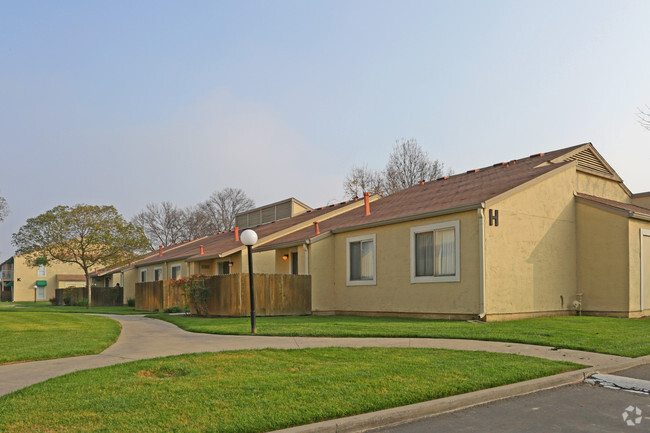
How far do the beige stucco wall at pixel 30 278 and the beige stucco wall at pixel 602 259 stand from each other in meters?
63.8

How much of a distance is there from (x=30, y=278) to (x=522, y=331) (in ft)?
234

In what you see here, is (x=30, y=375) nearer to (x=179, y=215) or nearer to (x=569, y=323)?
(x=569, y=323)

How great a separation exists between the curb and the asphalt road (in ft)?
0.33

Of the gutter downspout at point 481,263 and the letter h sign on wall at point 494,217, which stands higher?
the letter h sign on wall at point 494,217

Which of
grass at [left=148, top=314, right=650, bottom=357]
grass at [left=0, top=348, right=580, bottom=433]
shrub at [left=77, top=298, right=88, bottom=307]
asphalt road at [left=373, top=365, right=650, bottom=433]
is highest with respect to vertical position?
grass at [left=0, top=348, right=580, bottom=433]

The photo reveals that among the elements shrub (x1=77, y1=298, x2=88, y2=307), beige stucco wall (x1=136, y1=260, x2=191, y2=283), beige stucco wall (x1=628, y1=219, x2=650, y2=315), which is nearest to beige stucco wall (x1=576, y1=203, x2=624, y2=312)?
beige stucco wall (x1=628, y1=219, x2=650, y2=315)

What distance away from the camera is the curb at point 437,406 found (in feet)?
17.9

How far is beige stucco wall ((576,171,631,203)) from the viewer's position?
18.5 m

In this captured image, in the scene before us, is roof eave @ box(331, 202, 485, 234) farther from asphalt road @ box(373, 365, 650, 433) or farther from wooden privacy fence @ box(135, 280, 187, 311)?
wooden privacy fence @ box(135, 280, 187, 311)

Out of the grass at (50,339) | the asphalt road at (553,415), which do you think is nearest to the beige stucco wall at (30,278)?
the grass at (50,339)

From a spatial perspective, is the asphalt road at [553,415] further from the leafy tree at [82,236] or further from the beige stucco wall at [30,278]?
the beige stucco wall at [30,278]

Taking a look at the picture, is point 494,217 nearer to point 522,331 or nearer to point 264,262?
point 522,331

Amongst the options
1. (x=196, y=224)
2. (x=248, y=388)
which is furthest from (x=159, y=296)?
(x=196, y=224)

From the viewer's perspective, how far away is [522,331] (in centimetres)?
1231
